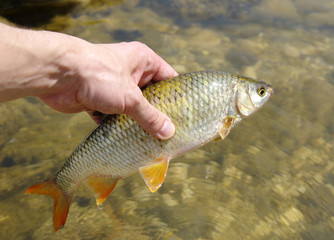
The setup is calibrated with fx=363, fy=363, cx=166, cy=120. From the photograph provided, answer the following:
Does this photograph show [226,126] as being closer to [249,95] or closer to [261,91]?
[249,95]

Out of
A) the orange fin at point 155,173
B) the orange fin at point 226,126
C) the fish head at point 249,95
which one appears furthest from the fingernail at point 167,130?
the fish head at point 249,95

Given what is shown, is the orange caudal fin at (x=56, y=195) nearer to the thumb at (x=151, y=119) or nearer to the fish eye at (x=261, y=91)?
the thumb at (x=151, y=119)

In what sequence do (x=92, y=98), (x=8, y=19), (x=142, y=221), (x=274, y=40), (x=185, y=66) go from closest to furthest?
(x=92, y=98), (x=142, y=221), (x=185, y=66), (x=274, y=40), (x=8, y=19)

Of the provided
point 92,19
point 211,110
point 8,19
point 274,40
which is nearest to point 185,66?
point 274,40

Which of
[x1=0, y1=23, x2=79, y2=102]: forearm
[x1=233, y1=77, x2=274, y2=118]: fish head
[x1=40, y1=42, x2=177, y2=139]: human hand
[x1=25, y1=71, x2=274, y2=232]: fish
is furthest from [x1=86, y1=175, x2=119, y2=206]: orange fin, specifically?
[x1=233, y1=77, x2=274, y2=118]: fish head

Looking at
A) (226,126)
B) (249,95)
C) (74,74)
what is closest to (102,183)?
(74,74)

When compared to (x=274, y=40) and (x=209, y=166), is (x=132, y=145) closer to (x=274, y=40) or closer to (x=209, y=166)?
(x=209, y=166)

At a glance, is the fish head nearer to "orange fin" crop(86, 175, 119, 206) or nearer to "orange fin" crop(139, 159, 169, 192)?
"orange fin" crop(139, 159, 169, 192)
